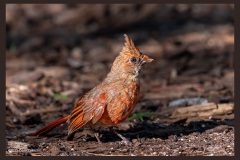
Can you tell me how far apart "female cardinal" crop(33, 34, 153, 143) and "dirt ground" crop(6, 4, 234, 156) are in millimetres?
213

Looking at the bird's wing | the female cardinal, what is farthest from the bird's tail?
the bird's wing

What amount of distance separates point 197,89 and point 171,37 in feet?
9.16

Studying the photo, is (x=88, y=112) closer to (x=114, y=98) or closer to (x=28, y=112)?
(x=114, y=98)

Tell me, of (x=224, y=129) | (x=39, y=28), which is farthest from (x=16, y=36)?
(x=224, y=129)

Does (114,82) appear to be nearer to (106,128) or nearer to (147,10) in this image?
(106,128)

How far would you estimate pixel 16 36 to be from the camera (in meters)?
10.4

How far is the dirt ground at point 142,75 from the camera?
5660mm

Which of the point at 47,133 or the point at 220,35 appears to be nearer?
the point at 47,133

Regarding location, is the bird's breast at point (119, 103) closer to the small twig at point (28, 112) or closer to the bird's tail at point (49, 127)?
the bird's tail at point (49, 127)

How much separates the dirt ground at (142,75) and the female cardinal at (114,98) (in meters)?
0.21

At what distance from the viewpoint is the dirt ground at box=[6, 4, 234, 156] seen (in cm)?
566

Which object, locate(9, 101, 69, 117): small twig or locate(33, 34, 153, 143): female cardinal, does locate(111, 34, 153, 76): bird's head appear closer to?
locate(33, 34, 153, 143): female cardinal

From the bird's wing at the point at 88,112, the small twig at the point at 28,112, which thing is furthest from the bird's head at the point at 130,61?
the small twig at the point at 28,112

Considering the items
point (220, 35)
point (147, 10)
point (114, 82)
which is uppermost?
point (147, 10)
